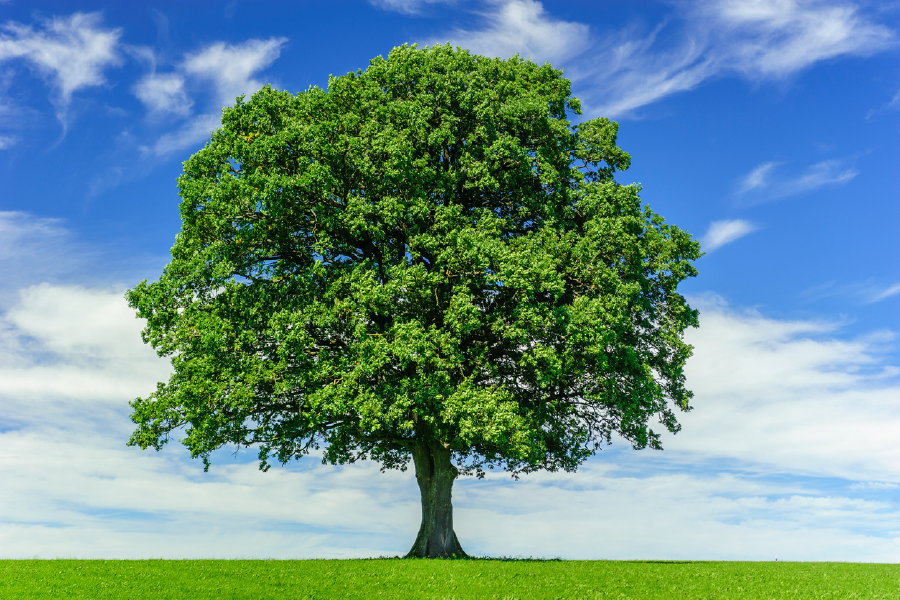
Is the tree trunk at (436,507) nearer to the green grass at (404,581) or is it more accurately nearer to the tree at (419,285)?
the tree at (419,285)

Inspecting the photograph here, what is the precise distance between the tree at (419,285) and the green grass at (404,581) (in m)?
4.38

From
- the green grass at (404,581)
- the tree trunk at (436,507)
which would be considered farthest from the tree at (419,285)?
the green grass at (404,581)

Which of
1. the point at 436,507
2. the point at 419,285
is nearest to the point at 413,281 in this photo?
the point at 419,285

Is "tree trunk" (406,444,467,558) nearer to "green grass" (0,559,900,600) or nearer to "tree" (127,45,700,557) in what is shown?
"tree" (127,45,700,557)

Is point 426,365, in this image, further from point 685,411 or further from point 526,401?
point 685,411

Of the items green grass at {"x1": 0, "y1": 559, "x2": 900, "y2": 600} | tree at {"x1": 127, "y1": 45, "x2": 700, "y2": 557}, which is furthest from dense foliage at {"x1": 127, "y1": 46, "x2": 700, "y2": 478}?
green grass at {"x1": 0, "y1": 559, "x2": 900, "y2": 600}

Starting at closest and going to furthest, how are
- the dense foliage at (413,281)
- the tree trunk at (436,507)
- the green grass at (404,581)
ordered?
the green grass at (404,581) < the dense foliage at (413,281) < the tree trunk at (436,507)

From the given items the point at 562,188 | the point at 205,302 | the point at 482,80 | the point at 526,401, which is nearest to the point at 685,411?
the point at 526,401

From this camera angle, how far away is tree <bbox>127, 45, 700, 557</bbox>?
902 inches

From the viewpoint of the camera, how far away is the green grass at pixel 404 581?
670 inches

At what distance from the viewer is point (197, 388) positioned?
2352cm

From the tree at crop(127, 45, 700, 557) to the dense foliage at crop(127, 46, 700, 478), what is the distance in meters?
0.09

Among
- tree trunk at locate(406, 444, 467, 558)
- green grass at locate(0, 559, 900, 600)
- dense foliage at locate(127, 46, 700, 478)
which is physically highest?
dense foliage at locate(127, 46, 700, 478)

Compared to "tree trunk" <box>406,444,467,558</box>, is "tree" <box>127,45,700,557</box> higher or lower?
higher
